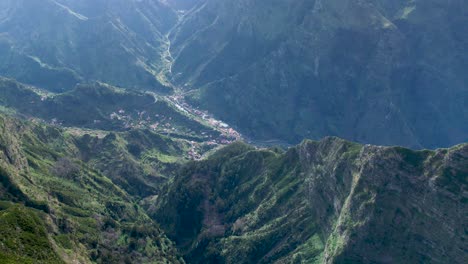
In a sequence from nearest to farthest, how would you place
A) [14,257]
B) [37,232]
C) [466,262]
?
1. [14,257]
2. [37,232]
3. [466,262]

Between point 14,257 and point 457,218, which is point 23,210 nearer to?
point 14,257

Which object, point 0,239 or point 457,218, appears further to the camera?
point 457,218

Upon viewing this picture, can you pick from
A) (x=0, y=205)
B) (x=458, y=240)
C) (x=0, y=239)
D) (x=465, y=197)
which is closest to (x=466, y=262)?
(x=458, y=240)

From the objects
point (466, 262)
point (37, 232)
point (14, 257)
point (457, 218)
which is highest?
point (457, 218)

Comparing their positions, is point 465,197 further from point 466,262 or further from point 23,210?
point 23,210

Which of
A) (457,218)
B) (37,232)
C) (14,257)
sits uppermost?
(457,218)

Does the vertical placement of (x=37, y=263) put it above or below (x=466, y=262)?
below

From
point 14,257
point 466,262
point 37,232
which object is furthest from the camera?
point 466,262

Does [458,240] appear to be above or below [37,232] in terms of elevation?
above

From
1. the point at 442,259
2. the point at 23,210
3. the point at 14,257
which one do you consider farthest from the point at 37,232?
the point at 442,259
